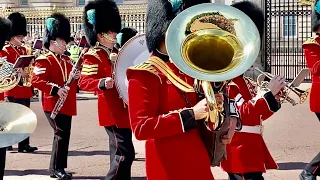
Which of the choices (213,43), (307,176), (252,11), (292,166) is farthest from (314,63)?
(213,43)

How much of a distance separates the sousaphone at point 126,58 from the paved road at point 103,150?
51.0 inches

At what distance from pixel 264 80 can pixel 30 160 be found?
11.6 feet

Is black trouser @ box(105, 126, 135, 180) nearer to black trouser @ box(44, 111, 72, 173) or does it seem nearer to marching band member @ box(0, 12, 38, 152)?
black trouser @ box(44, 111, 72, 173)

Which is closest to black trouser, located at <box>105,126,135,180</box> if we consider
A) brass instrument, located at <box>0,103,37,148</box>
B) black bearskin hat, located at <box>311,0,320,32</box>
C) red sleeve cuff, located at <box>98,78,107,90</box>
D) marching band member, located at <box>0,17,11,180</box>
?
red sleeve cuff, located at <box>98,78,107,90</box>

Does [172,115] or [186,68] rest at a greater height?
[186,68]

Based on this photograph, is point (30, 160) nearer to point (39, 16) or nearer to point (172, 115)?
point (172, 115)

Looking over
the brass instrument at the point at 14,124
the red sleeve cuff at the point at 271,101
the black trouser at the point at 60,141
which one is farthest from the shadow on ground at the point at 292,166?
the brass instrument at the point at 14,124

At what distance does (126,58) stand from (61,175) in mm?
1541

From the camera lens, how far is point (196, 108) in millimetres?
2818

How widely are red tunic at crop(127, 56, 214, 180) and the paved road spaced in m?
2.88

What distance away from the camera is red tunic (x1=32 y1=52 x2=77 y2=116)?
5891 mm

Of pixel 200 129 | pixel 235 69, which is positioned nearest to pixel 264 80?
pixel 200 129

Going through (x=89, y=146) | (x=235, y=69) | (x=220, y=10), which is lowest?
(x=89, y=146)

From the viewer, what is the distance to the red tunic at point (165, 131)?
2.87 meters
